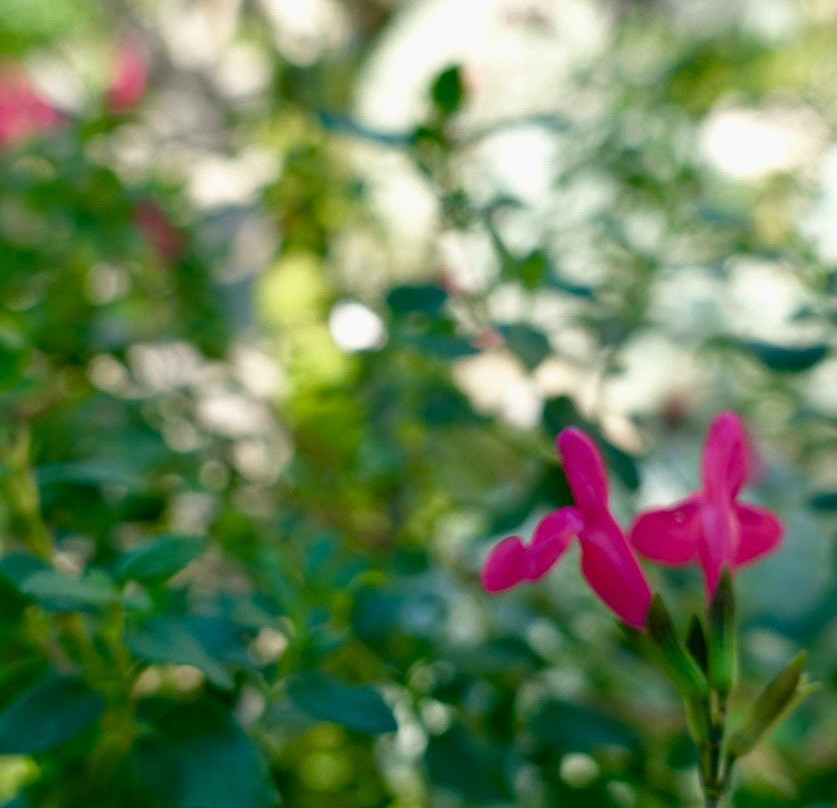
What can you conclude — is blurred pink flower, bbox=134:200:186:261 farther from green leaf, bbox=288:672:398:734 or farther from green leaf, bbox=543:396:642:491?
green leaf, bbox=288:672:398:734

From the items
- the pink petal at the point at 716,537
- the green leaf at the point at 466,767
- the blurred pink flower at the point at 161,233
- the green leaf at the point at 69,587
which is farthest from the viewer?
the blurred pink flower at the point at 161,233

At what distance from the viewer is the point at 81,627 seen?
65 centimetres

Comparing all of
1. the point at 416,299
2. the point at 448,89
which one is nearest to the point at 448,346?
the point at 416,299

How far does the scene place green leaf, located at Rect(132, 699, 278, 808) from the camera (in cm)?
50

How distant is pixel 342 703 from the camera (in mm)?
577

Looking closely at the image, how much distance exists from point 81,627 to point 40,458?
352 millimetres

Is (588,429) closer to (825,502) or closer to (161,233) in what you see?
(825,502)

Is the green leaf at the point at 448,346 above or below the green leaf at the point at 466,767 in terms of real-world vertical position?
above

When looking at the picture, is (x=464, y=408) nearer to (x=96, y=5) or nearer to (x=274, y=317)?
(x=274, y=317)

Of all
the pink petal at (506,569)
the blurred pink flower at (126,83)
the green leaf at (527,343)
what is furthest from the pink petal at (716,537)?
the blurred pink flower at (126,83)

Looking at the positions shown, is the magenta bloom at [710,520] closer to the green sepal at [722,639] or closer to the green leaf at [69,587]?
the green sepal at [722,639]

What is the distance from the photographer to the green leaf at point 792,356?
0.79 meters

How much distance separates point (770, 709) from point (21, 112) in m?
1.55

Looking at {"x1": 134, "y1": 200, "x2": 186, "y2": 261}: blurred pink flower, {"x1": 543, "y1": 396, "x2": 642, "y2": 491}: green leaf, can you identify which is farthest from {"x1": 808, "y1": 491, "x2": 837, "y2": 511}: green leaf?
{"x1": 134, "y1": 200, "x2": 186, "y2": 261}: blurred pink flower
